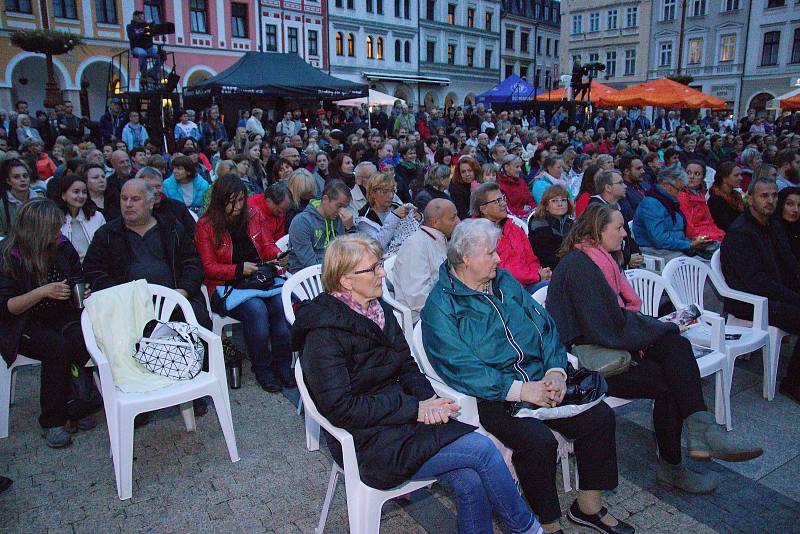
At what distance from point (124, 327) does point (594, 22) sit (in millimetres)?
48822

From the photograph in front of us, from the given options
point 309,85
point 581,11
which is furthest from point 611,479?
point 581,11

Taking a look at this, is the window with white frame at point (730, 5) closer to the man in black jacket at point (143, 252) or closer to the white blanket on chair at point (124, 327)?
the man in black jacket at point (143, 252)

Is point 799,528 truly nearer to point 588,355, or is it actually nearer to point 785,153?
point 588,355

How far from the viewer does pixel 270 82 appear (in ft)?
40.9

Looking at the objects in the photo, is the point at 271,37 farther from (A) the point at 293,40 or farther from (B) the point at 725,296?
(B) the point at 725,296

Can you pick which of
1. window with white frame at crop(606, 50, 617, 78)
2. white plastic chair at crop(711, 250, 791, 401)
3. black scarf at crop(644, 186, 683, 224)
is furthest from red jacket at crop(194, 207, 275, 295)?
window with white frame at crop(606, 50, 617, 78)

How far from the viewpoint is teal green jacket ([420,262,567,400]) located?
2.62 meters

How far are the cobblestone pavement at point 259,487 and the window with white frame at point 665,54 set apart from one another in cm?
4357

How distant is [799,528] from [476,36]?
4483 cm

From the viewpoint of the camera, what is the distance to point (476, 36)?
43469 mm

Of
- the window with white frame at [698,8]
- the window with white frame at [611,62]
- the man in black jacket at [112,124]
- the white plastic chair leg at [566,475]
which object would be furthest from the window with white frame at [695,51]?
the white plastic chair leg at [566,475]

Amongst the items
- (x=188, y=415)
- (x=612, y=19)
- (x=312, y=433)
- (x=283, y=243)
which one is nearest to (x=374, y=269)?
(x=312, y=433)

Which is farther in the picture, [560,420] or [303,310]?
[560,420]

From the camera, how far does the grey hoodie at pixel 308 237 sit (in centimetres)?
446
